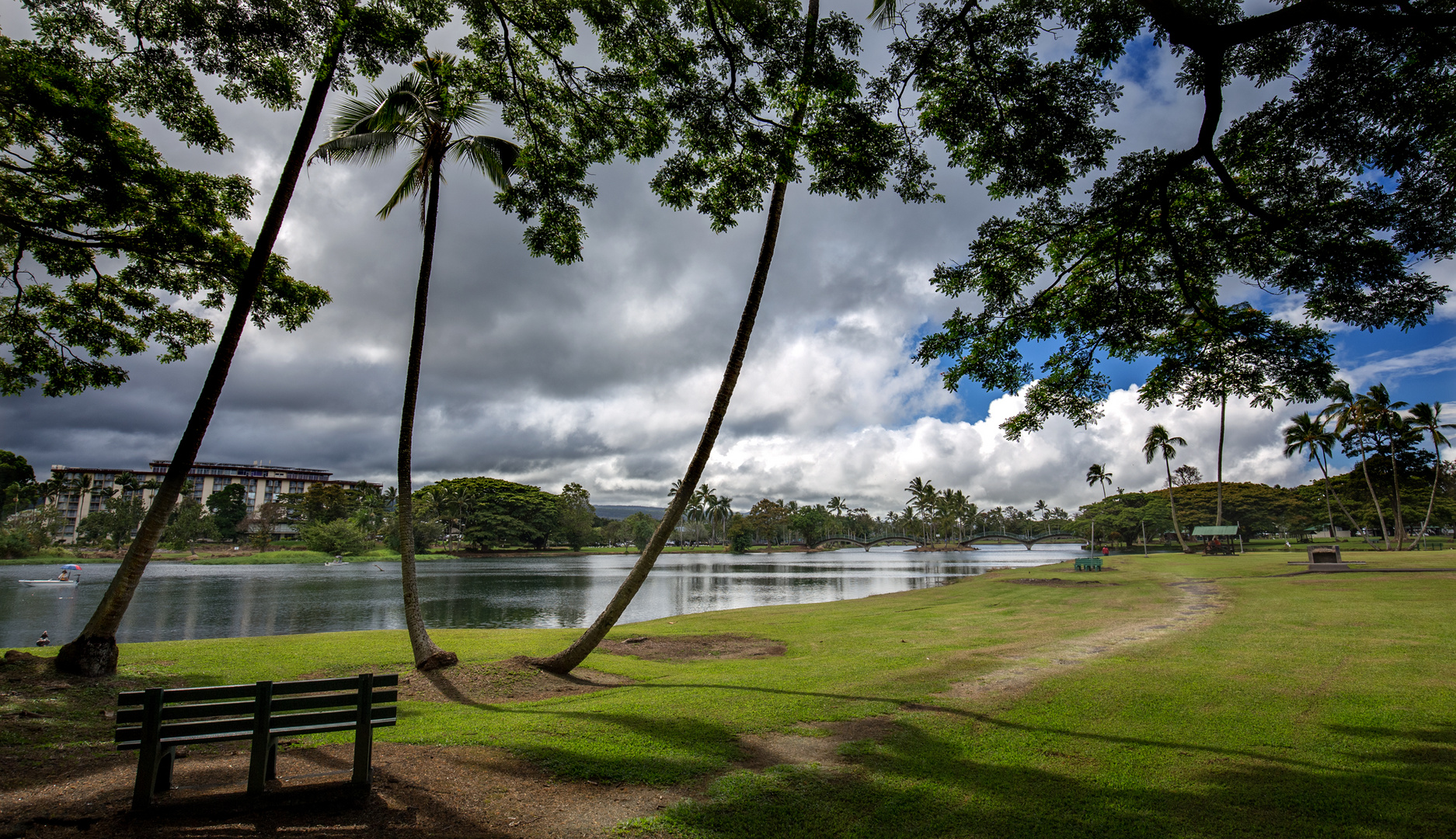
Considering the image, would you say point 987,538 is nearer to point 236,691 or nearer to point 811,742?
point 811,742

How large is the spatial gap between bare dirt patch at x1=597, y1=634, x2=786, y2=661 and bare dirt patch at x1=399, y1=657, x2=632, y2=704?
2.91m

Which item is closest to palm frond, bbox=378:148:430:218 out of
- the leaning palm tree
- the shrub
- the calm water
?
the leaning palm tree

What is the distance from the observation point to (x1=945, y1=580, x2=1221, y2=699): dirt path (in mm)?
9523

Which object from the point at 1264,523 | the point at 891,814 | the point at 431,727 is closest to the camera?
the point at 891,814

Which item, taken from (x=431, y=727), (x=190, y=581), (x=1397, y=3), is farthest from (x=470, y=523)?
(x=1397, y=3)

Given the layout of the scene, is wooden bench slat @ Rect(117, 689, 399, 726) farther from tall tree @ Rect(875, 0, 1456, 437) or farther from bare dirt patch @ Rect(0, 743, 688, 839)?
tall tree @ Rect(875, 0, 1456, 437)

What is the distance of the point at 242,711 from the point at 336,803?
1042 millimetres

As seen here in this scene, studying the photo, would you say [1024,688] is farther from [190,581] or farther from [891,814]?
[190,581]

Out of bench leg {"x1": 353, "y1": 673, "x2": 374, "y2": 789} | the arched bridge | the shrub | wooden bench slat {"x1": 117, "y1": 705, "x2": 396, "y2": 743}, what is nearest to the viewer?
wooden bench slat {"x1": 117, "y1": 705, "x2": 396, "y2": 743}

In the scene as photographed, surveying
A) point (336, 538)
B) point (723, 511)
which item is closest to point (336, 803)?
point (336, 538)

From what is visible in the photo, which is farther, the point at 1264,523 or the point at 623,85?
the point at 1264,523

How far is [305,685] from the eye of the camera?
508cm

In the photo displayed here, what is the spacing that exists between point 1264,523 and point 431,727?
11692cm

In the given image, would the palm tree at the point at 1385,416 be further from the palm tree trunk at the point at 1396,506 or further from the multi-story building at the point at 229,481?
the multi-story building at the point at 229,481
